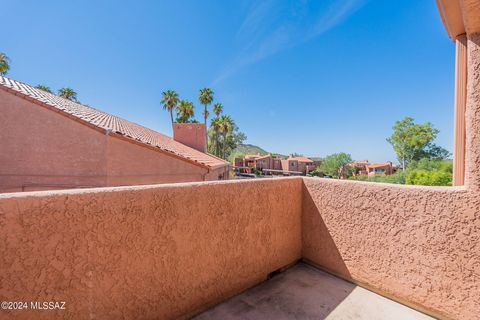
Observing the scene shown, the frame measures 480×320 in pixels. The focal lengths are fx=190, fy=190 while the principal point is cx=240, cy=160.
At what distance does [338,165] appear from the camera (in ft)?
175

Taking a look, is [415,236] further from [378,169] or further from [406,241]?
[378,169]

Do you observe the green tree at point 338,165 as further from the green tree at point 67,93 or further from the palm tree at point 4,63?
the palm tree at point 4,63

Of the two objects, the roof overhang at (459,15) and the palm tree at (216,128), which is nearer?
the roof overhang at (459,15)

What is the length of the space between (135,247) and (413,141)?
2097 inches

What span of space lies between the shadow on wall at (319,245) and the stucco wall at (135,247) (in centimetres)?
91

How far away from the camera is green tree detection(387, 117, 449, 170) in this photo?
39094 mm

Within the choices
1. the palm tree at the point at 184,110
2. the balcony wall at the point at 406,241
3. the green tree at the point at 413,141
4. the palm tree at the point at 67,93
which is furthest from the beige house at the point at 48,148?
the green tree at the point at 413,141

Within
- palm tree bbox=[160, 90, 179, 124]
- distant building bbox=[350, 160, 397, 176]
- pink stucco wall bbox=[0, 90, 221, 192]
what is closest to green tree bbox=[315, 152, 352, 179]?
distant building bbox=[350, 160, 397, 176]

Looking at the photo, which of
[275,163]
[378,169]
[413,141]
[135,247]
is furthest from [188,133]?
[378,169]

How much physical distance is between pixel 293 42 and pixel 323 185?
23.5 m

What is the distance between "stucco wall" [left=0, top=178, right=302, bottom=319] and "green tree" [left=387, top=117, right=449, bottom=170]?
169 ft

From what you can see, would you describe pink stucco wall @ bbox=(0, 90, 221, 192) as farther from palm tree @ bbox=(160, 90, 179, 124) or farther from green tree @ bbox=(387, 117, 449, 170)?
green tree @ bbox=(387, 117, 449, 170)

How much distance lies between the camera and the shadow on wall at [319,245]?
332cm

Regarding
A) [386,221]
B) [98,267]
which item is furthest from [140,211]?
[386,221]
